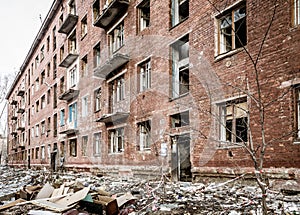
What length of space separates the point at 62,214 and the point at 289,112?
18.6 feet

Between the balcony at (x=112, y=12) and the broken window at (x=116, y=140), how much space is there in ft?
20.0

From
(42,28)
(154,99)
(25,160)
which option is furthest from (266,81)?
(25,160)

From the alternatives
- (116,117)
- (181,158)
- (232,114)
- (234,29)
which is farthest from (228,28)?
(116,117)

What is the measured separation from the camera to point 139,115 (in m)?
14.6

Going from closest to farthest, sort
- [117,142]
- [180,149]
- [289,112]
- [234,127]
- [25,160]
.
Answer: [289,112] < [234,127] < [180,149] < [117,142] < [25,160]

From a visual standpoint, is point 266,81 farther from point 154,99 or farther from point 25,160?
point 25,160

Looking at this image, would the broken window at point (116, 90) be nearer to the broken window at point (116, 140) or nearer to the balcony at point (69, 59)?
the broken window at point (116, 140)

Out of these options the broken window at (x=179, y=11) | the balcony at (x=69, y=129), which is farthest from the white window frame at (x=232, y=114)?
the balcony at (x=69, y=129)

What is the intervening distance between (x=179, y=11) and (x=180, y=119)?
14.2ft

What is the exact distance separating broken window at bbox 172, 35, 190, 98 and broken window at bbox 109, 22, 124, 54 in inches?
186

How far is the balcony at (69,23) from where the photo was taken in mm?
23031

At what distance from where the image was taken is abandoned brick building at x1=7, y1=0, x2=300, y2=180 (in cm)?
786

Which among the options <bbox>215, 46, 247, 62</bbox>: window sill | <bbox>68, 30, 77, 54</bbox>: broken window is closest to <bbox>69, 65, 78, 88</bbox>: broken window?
<bbox>68, 30, 77, 54</bbox>: broken window

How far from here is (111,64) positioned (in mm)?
16328
